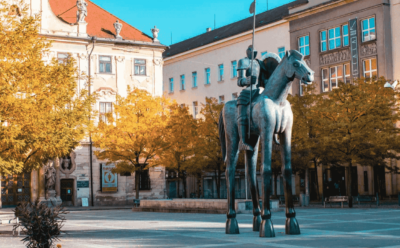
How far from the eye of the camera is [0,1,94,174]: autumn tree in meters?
21.2

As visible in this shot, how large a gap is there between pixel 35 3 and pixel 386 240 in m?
39.6

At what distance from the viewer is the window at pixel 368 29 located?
157 ft

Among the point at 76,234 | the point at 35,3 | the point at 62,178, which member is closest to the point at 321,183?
the point at 62,178

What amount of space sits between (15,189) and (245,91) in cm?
3437

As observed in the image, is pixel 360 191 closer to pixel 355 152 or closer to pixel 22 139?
pixel 355 152

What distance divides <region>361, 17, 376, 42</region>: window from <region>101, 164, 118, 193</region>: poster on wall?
22.5 metres

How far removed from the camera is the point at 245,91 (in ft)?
49.1

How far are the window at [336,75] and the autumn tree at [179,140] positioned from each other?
12.7 meters

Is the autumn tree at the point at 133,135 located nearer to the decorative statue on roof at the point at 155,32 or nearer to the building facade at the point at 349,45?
the decorative statue on roof at the point at 155,32

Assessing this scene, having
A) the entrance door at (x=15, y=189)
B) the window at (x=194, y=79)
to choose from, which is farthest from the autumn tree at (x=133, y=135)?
the window at (x=194, y=79)

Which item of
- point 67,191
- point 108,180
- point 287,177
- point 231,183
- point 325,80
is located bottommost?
point 67,191

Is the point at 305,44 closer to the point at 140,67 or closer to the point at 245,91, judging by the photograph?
the point at 140,67

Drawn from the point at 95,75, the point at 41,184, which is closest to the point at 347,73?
the point at 95,75

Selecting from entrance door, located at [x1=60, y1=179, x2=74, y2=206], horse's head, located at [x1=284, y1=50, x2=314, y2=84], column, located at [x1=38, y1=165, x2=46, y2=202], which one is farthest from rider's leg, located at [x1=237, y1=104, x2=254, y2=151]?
entrance door, located at [x1=60, y1=179, x2=74, y2=206]
